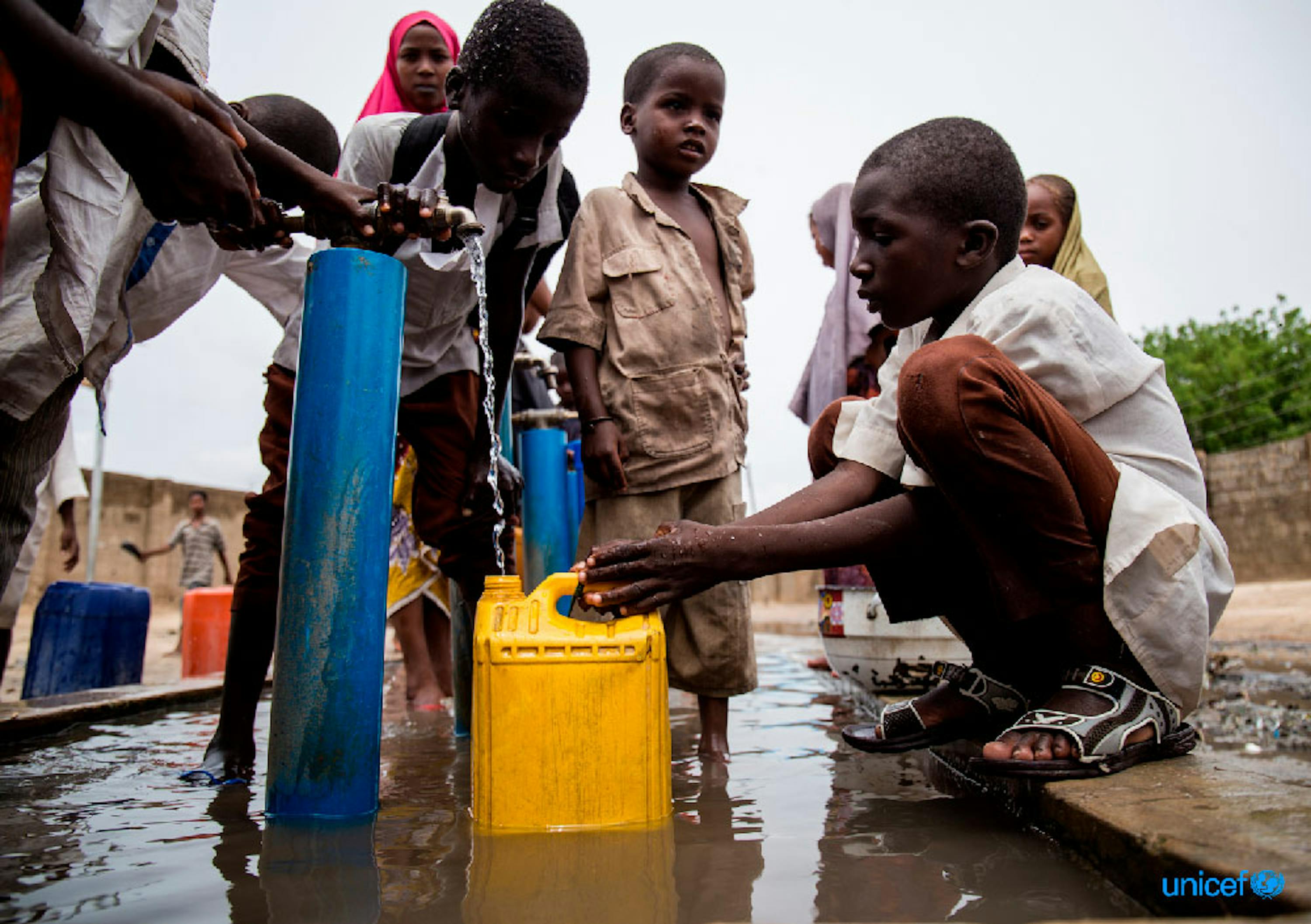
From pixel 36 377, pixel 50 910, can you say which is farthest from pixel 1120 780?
pixel 36 377

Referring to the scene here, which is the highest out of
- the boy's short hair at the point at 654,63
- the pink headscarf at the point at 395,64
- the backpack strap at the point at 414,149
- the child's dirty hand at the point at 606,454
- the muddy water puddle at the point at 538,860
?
the pink headscarf at the point at 395,64

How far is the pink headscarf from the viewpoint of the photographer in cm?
393

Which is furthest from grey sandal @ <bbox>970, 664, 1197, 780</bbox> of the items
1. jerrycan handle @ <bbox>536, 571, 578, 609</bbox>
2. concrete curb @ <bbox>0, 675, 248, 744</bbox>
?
concrete curb @ <bbox>0, 675, 248, 744</bbox>

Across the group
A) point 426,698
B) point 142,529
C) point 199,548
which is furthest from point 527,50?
point 142,529

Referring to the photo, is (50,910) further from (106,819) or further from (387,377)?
(387,377)

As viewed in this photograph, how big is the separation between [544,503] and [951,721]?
7.09 feet

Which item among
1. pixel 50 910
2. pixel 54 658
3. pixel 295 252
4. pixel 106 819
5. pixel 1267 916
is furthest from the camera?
pixel 54 658

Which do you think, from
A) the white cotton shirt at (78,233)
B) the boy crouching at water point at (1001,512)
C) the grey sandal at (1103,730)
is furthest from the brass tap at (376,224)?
the grey sandal at (1103,730)

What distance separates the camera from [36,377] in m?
1.84

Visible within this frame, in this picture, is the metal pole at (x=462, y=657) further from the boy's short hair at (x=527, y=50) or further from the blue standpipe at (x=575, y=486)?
the blue standpipe at (x=575, y=486)

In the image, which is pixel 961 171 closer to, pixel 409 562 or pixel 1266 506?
pixel 409 562

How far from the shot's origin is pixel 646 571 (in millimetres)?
1604

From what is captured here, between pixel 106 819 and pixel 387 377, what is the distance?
2.99 ft

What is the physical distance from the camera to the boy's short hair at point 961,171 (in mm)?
1937
